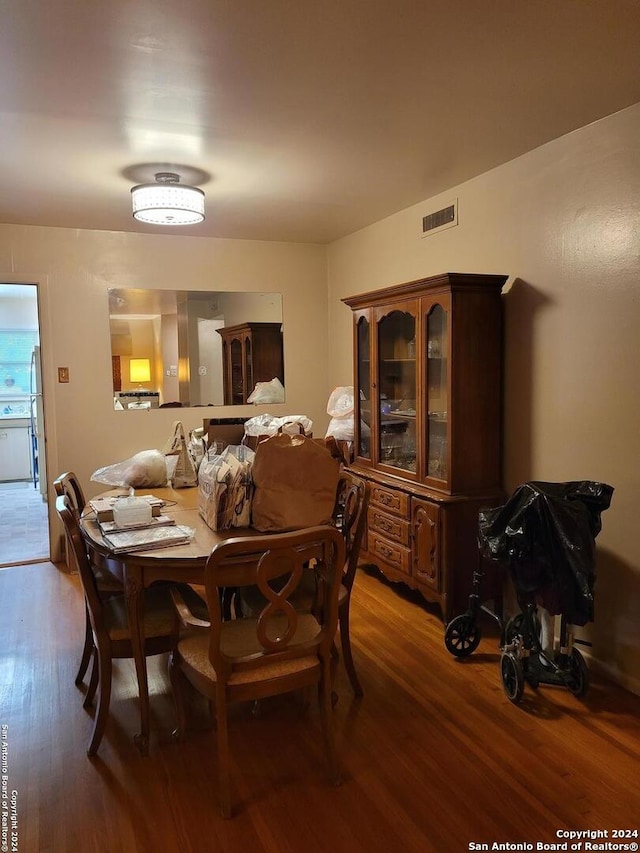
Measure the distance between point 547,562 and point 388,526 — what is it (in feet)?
4.39

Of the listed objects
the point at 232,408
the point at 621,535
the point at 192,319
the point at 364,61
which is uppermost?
the point at 364,61

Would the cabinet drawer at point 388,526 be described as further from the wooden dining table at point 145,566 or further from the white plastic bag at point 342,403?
the wooden dining table at point 145,566

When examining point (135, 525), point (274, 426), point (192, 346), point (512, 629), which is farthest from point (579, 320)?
point (192, 346)

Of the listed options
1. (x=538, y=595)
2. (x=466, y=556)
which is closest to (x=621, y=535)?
(x=538, y=595)

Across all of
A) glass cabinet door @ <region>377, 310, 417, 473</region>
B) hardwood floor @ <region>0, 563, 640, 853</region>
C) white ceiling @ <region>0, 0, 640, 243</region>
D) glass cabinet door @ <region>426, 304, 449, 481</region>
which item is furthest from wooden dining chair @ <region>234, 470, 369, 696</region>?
white ceiling @ <region>0, 0, 640, 243</region>

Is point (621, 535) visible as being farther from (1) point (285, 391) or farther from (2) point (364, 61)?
(1) point (285, 391)

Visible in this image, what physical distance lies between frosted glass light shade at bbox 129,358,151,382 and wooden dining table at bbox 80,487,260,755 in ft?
7.66

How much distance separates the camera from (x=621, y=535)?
260 centimetres

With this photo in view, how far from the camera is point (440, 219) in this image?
366cm

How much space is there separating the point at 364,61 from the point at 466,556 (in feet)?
7.58

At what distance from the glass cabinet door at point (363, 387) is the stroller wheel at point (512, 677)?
170 cm

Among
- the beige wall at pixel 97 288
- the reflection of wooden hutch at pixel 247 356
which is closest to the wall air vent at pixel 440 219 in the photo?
the beige wall at pixel 97 288

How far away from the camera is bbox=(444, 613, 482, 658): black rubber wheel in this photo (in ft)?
9.41

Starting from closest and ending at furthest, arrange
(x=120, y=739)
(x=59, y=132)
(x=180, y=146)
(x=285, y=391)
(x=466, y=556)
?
(x=120, y=739) → (x=59, y=132) → (x=180, y=146) → (x=466, y=556) → (x=285, y=391)
